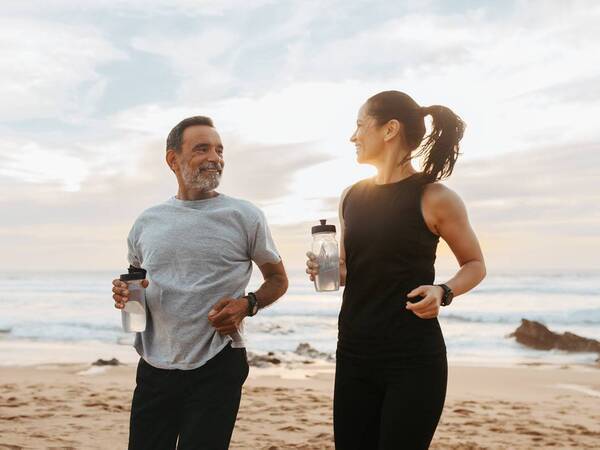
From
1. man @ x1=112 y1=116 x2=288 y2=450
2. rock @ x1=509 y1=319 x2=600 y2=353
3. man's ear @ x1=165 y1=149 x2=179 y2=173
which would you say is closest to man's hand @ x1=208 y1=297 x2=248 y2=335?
man @ x1=112 y1=116 x2=288 y2=450

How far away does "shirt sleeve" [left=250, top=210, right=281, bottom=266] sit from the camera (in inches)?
126

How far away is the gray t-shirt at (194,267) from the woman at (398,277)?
1.76ft

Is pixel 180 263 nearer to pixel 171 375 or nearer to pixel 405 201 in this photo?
pixel 171 375

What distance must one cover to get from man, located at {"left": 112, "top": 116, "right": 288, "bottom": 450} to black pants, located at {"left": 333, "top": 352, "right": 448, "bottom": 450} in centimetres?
53

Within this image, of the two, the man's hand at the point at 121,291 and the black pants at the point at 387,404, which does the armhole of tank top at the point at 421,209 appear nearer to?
the black pants at the point at 387,404

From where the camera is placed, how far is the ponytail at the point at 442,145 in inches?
109

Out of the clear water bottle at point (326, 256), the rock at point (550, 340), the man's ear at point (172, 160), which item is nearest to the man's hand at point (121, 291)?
the man's ear at point (172, 160)

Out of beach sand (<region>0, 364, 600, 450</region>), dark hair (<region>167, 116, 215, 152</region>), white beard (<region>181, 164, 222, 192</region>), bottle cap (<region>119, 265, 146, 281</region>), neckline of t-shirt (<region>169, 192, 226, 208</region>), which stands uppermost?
dark hair (<region>167, 116, 215, 152</region>)

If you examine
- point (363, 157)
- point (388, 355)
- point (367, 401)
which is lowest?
point (367, 401)

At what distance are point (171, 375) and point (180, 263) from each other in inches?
19.3

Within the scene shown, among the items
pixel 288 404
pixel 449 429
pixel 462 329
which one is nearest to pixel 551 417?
pixel 449 429

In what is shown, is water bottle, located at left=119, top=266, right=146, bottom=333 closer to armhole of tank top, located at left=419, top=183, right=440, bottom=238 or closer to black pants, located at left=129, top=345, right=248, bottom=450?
black pants, located at left=129, top=345, right=248, bottom=450

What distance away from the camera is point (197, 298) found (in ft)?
10.00

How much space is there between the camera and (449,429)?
286 inches
